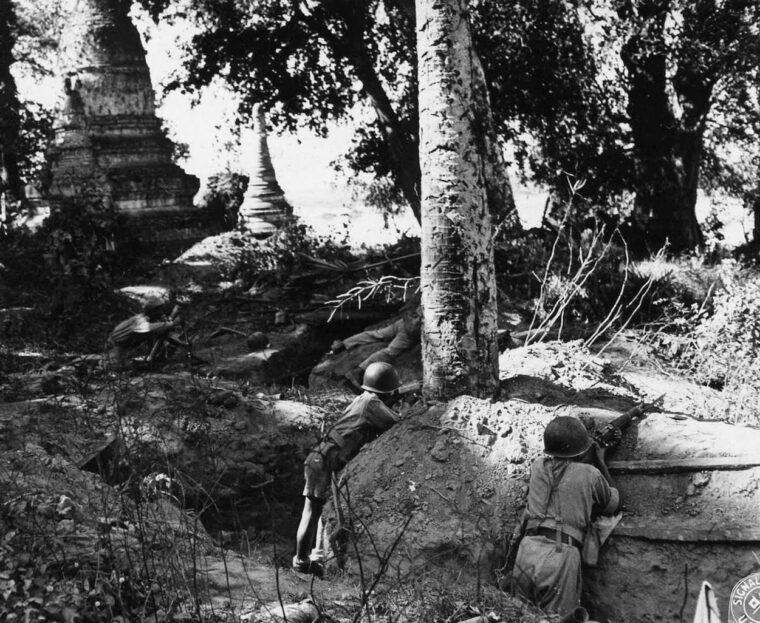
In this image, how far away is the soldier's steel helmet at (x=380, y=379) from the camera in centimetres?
599

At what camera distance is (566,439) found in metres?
4.70

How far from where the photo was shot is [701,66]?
10.8m

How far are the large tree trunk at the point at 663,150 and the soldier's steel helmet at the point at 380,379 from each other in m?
7.43

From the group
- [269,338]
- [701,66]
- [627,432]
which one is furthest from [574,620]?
[701,66]

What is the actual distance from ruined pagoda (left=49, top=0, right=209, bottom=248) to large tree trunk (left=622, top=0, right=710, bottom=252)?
30.6 ft

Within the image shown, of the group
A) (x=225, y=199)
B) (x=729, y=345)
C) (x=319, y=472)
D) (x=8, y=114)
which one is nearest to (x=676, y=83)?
(x=729, y=345)

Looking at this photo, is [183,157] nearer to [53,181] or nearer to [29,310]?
[53,181]

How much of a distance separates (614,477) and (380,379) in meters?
1.91

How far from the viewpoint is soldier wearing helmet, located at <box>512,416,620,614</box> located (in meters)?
4.36

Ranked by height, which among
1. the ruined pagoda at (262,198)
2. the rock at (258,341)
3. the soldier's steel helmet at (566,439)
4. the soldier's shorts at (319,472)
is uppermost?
the ruined pagoda at (262,198)

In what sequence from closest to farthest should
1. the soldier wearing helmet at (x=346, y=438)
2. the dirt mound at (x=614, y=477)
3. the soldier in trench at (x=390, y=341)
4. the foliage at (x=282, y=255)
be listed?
the dirt mound at (x=614, y=477), the soldier wearing helmet at (x=346, y=438), the soldier in trench at (x=390, y=341), the foliage at (x=282, y=255)

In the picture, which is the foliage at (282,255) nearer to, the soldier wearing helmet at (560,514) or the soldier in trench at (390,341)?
the soldier in trench at (390,341)

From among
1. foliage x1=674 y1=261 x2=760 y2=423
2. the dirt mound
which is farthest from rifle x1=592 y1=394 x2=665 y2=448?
foliage x1=674 y1=261 x2=760 y2=423

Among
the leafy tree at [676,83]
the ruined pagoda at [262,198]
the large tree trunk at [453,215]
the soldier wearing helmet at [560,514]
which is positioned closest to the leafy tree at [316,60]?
the ruined pagoda at [262,198]
